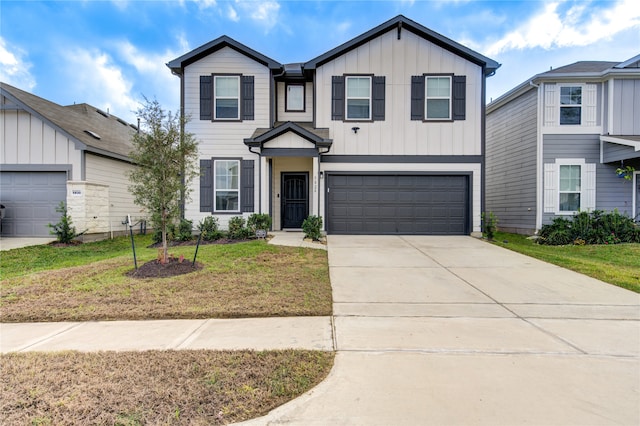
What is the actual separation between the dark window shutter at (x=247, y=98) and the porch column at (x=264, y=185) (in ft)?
5.67

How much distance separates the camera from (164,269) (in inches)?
258

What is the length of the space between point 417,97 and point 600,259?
6971 mm

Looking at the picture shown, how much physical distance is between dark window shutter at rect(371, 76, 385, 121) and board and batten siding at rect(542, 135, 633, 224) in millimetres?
5978

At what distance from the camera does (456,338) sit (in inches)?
145

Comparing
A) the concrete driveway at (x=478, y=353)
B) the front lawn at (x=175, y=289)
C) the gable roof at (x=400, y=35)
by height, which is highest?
the gable roof at (x=400, y=35)

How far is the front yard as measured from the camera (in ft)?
7.72

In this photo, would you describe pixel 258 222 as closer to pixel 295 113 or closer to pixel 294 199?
pixel 294 199

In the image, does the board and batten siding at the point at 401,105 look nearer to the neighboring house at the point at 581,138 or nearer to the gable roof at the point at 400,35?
the gable roof at the point at 400,35

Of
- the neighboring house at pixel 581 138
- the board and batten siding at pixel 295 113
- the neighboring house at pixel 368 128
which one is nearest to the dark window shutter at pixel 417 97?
the neighboring house at pixel 368 128

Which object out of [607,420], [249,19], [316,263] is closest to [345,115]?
[316,263]

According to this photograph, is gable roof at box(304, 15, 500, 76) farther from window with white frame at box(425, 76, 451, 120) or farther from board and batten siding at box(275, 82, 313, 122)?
board and batten siding at box(275, 82, 313, 122)

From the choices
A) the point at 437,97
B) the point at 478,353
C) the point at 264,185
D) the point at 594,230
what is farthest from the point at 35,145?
the point at 594,230

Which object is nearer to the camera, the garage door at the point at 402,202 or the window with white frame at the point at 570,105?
the garage door at the point at 402,202

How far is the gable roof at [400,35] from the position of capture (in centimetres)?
1119
